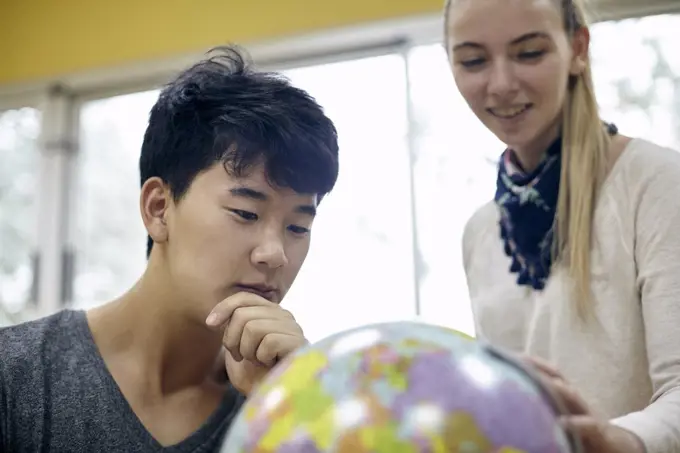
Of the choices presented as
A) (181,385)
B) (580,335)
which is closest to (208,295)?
(181,385)

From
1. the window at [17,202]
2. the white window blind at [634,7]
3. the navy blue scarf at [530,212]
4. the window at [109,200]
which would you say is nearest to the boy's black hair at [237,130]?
the navy blue scarf at [530,212]

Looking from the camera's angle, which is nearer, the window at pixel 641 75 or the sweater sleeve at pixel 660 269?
the sweater sleeve at pixel 660 269

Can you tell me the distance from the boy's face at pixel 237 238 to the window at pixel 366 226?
1.12m

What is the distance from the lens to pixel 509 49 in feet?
3.40

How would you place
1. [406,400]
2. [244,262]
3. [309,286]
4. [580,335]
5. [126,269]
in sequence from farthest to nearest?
[126,269] < [309,286] < [580,335] < [244,262] < [406,400]

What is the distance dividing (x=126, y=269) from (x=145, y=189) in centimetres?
148

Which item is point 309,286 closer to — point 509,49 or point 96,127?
point 96,127

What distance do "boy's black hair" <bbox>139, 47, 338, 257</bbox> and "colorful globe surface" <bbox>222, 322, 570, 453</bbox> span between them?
518 millimetres

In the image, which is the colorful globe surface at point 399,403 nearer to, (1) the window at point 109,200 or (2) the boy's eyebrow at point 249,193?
(2) the boy's eyebrow at point 249,193

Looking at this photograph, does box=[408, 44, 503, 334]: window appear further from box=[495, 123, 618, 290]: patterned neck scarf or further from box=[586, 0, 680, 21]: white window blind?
box=[495, 123, 618, 290]: patterned neck scarf

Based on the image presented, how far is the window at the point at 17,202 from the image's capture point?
251 centimetres

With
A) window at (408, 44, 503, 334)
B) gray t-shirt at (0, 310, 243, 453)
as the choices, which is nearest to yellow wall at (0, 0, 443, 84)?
window at (408, 44, 503, 334)

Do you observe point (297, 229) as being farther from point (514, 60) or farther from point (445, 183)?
point (445, 183)

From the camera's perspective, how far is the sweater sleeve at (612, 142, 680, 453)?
0.84 metres
